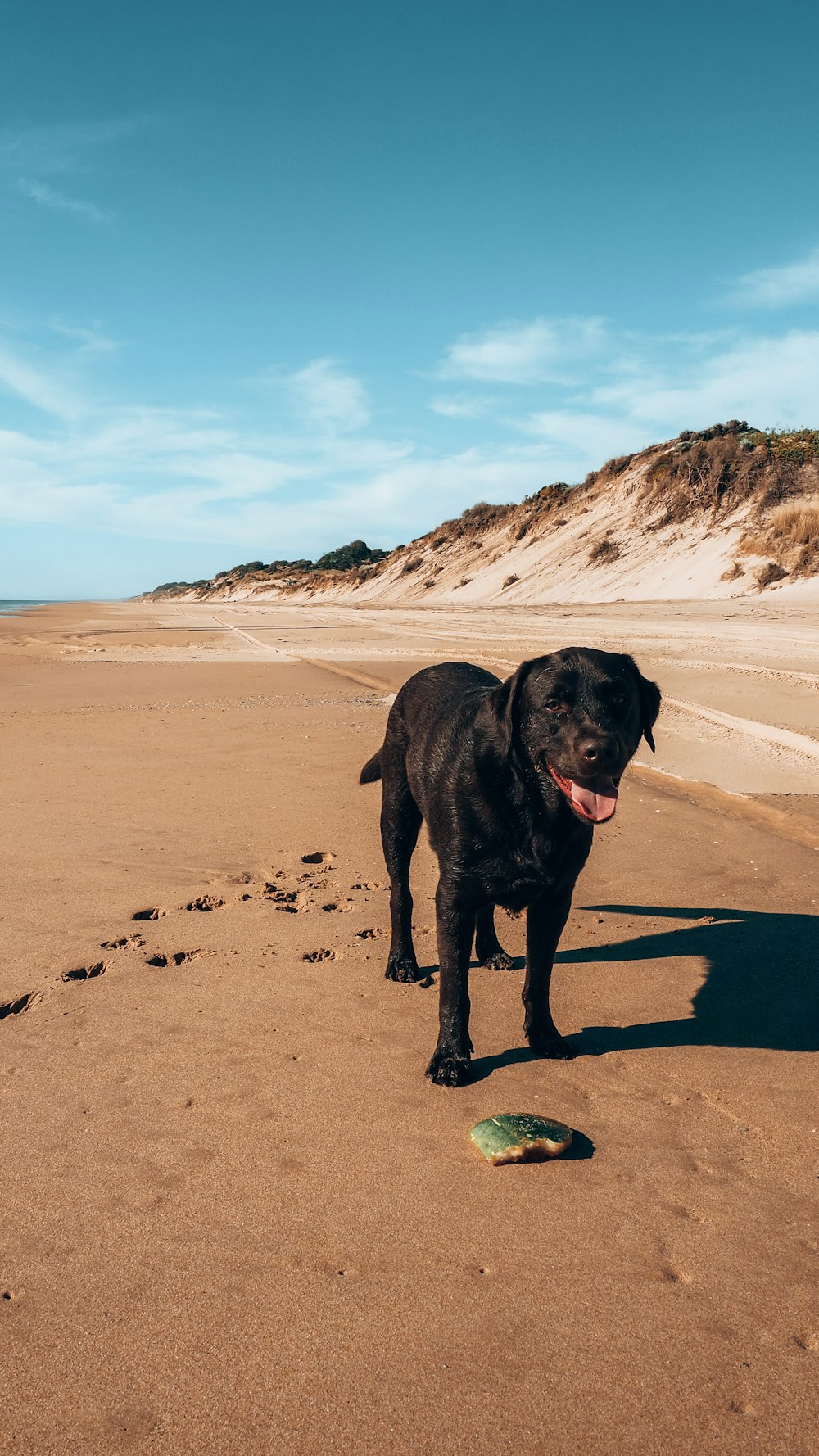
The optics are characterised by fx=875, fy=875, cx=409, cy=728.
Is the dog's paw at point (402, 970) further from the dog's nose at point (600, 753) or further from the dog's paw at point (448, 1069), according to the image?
the dog's nose at point (600, 753)

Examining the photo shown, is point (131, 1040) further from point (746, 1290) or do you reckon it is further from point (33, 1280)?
point (746, 1290)

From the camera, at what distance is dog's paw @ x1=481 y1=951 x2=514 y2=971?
161 inches

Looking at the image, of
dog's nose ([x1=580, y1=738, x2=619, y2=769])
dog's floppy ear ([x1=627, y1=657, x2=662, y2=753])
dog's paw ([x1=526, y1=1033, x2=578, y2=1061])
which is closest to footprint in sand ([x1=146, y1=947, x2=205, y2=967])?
dog's paw ([x1=526, y1=1033, x2=578, y2=1061])

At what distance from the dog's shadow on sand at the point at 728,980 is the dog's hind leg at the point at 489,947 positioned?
250mm

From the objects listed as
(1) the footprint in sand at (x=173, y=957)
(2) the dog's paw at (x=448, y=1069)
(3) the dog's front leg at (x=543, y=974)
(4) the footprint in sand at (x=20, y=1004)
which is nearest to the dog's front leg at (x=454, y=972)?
(2) the dog's paw at (x=448, y=1069)

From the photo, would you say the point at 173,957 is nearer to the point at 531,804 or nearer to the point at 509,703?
the point at 531,804

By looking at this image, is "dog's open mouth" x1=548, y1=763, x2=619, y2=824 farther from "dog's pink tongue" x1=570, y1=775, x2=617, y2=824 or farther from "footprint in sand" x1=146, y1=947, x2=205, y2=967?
"footprint in sand" x1=146, y1=947, x2=205, y2=967

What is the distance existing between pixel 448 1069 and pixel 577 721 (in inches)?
50.5

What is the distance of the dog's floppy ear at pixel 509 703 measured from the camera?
124 inches

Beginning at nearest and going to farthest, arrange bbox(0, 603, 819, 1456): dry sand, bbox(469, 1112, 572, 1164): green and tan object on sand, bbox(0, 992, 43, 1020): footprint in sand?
bbox(0, 603, 819, 1456): dry sand
bbox(469, 1112, 572, 1164): green and tan object on sand
bbox(0, 992, 43, 1020): footprint in sand

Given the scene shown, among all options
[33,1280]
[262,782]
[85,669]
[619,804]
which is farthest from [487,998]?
[85,669]

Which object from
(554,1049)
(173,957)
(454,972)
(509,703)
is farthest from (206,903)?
(509,703)

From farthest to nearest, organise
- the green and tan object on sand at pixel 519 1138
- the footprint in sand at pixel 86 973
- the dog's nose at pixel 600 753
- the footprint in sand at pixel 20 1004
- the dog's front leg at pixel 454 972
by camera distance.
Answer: the footprint in sand at pixel 86 973, the footprint in sand at pixel 20 1004, the dog's front leg at pixel 454 972, the dog's nose at pixel 600 753, the green and tan object on sand at pixel 519 1138

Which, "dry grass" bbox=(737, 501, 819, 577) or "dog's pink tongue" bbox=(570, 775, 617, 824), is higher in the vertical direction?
"dry grass" bbox=(737, 501, 819, 577)
